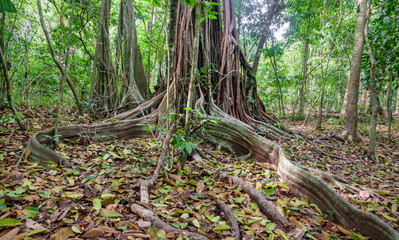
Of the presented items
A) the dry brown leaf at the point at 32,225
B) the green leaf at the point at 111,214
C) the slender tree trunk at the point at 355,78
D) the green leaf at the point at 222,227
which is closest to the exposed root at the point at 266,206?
the green leaf at the point at 222,227

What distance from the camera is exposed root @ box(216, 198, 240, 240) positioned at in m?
1.53

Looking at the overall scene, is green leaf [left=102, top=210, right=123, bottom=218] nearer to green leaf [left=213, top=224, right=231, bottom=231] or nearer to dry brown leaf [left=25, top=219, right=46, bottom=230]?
dry brown leaf [left=25, top=219, right=46, bottom=230]

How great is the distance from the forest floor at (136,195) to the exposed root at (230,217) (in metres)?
0.04

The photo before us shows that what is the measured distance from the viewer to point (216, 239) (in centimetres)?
147

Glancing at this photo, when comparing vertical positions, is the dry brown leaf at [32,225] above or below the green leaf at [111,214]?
above

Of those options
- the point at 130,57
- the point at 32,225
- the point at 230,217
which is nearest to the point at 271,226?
the point at 230,217

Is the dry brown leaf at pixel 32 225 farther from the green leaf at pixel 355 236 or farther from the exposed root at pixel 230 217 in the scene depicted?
the green leaf at pixel 355 236

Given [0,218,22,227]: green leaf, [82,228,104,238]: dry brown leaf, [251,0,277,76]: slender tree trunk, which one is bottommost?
[82,228,104,238]: dry brown leaf

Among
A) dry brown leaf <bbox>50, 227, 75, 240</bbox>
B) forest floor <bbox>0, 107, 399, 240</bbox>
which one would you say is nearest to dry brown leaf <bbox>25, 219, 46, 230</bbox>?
forest floor <bbox>0, 107, 399, 240</bbox>

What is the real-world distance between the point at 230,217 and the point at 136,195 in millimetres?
808

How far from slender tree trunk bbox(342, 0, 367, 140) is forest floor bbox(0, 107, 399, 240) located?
151cm

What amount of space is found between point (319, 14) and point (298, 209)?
9263 mm

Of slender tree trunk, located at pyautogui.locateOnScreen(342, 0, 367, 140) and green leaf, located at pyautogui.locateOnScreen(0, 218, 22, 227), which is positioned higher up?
slender tree trunk, located at pyautogui.locateOnScreen(342, 0, 367, 140)

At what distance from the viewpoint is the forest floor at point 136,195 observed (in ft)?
4.57
